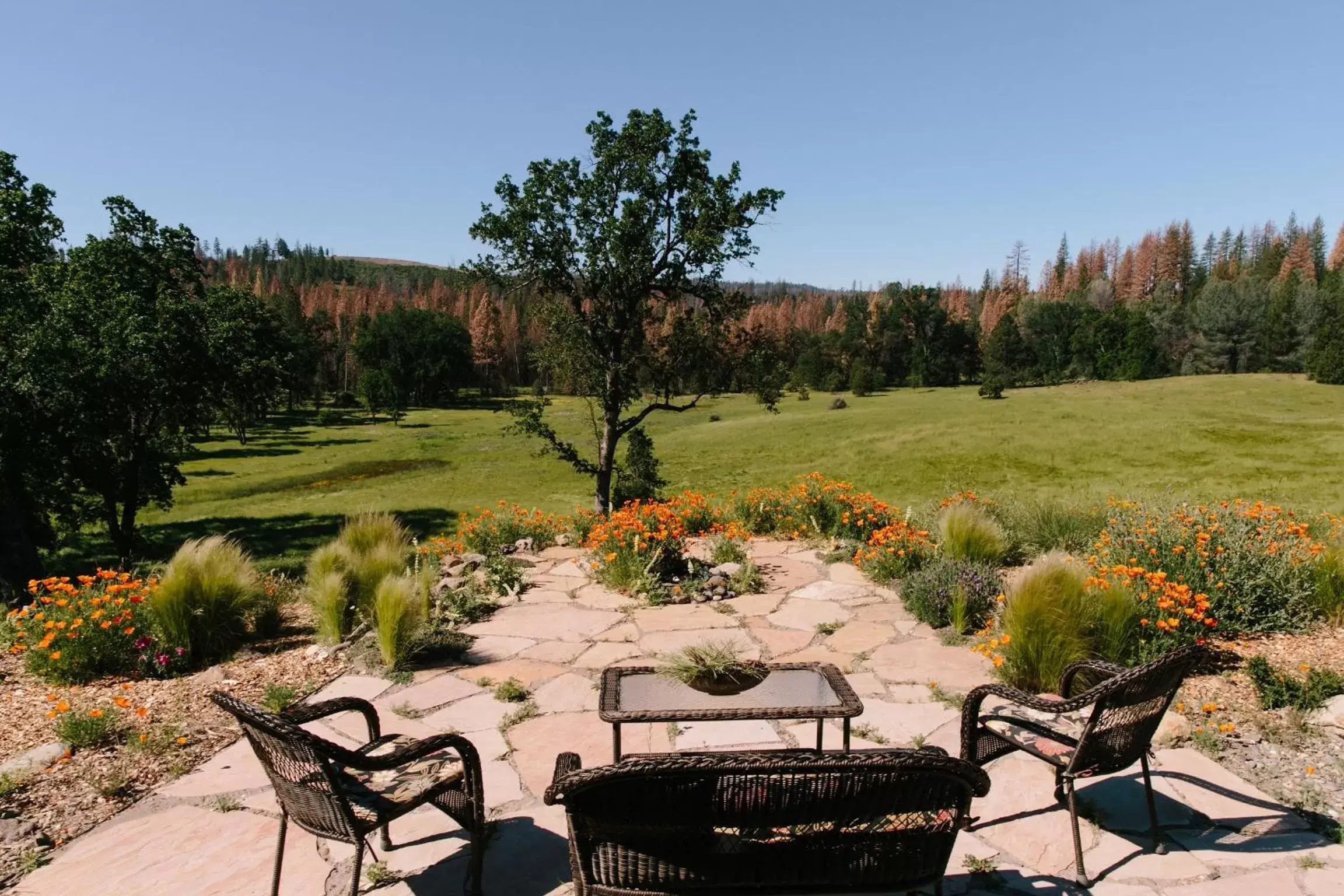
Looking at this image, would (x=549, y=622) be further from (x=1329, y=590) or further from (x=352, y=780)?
(x=1329, y=590)

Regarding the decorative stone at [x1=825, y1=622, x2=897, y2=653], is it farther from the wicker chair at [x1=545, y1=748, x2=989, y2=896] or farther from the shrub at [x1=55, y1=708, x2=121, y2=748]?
the shrub at [x1=55, y1=708, x2=121, y2=748]

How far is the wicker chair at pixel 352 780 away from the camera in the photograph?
2.40 m

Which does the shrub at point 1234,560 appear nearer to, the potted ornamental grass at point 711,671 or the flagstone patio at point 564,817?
the flagstone patio at point 564,817

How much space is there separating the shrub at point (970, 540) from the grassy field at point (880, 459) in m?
4.18

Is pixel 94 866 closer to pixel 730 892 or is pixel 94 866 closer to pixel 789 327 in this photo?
pixel 730 892

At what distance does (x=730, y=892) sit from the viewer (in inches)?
82.5

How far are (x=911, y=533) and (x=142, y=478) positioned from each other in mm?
17507

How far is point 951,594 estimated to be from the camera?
5.69 m

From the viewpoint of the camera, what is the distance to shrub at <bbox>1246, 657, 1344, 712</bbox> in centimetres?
413

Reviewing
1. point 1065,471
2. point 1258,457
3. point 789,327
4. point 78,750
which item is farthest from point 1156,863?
point 789,327

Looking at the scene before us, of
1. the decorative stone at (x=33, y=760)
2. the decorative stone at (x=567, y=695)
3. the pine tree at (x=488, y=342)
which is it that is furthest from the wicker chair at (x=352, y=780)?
the pine tree at (x=488, y=342)

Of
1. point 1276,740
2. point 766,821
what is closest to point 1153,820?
point 1276,740

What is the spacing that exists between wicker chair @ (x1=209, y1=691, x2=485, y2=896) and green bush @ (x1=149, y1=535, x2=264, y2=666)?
3.10 metres

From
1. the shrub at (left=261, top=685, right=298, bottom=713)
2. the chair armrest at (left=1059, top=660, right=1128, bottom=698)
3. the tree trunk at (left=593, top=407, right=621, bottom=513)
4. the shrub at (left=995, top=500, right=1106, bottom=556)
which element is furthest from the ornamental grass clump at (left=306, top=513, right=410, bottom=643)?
the tree trunk at (left=593, top=407, right=621, bottom=513)
